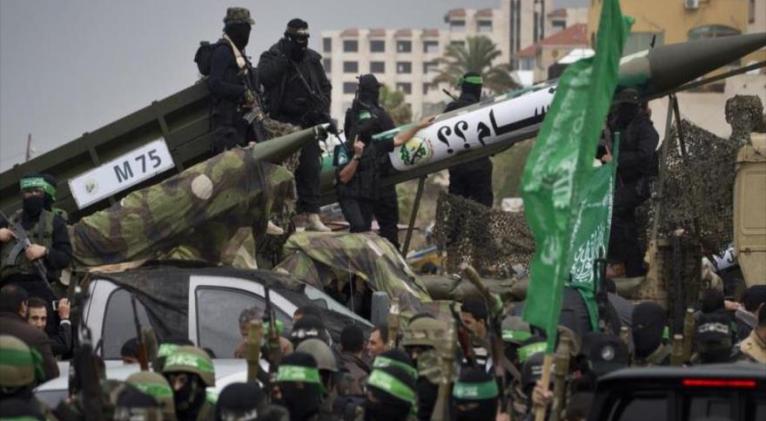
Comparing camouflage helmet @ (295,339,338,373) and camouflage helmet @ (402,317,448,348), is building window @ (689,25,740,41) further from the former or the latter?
camouflage helmet @ (295,339,338,373)

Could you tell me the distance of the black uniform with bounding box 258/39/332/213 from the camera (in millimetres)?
20453

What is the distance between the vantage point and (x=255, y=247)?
1830 centimetres

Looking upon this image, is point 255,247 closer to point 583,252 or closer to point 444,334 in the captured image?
point 583,252

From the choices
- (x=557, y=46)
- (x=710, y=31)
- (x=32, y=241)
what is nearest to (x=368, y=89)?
(x=32, y=241)

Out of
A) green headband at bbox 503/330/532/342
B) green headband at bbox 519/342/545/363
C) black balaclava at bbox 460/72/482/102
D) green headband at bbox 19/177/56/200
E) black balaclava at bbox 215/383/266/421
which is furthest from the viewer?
black balaclava at bbox 460/72/482/102

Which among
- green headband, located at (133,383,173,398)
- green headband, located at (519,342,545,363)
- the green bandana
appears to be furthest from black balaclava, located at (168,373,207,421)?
green headband, located at (519,342,545,363)

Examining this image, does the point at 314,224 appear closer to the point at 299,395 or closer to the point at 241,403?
the point at 299,395

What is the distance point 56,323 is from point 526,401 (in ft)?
16.9

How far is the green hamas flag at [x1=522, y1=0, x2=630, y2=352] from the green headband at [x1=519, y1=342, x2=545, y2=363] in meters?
1.14

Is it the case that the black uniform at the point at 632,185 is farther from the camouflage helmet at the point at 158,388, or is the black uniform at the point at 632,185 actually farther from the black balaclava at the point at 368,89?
the camouflage helmet at the point at 158,388

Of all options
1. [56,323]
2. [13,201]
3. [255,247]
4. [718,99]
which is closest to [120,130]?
[13,201]

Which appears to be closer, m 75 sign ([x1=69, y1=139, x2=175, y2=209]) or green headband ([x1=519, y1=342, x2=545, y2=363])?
green headband ([x1=519, y1=342, x2=545, y2=363])

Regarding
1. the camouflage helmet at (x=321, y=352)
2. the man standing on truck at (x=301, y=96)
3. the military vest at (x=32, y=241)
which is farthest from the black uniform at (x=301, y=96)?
the camouflage helmet at (x=321, y=352)

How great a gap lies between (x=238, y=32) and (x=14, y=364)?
8733 millimetres
